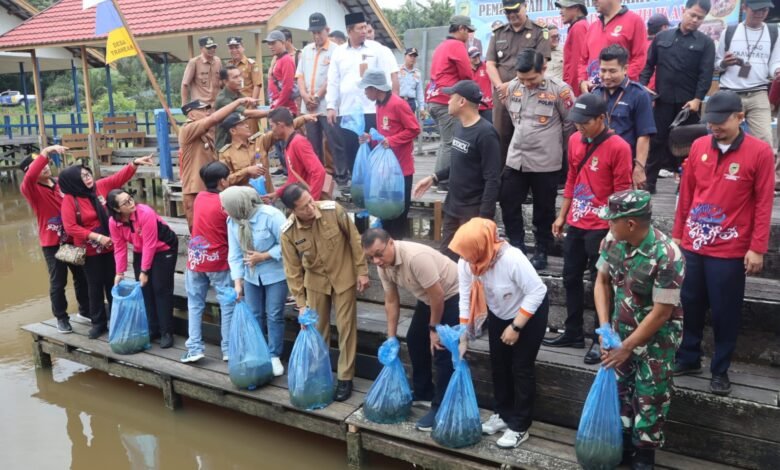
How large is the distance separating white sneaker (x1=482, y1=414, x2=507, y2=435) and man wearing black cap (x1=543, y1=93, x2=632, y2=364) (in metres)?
0.66

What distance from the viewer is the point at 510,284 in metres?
3.71

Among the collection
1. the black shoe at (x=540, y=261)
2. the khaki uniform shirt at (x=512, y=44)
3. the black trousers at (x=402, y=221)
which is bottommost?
the black shoe at (x=540, y=261)

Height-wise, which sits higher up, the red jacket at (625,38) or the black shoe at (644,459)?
the red jacket at (625,38)

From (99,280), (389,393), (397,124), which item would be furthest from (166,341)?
(397,124)

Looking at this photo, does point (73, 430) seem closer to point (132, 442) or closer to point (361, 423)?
point (132, 442)

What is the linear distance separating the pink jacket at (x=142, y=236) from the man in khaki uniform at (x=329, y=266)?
1547 millimetres

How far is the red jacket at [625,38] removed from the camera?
520 cm

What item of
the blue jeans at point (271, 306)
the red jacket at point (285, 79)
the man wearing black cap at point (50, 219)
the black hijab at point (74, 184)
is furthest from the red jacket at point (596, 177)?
the man wearing black cap at point (50, 219)

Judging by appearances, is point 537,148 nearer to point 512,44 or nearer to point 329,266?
point 512,44

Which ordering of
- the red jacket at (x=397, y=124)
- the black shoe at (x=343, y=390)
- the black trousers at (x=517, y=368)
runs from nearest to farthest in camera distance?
1. the black trousers at (x=517, y=368)
2. the black shoe at (x=343, y=390)
3. the red jacket at (x=397, y=124)

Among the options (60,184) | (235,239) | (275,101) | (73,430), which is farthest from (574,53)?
(73,430)

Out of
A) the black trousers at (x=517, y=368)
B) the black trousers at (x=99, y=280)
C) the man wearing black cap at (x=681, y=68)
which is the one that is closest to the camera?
the black trousers at (x=517, y=368)

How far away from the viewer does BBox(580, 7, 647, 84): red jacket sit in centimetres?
520

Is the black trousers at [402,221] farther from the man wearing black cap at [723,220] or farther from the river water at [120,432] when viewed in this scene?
the man wearing black cap at [723,220]
